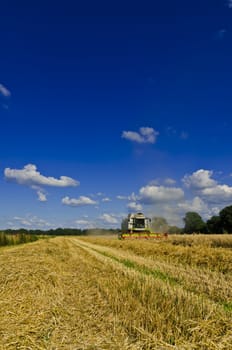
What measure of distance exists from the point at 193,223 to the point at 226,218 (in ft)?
48.9

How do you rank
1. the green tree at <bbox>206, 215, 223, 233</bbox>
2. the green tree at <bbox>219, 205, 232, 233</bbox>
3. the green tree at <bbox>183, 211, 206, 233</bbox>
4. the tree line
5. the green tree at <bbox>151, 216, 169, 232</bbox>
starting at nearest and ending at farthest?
the green tree at <bbox>151, 216, 169, 232</bbox> < the tree line < the green tree at <bbox>219, 205, 232, 233</bbox> < the green tree at <bbox>206, 215, 223, 233</bbox> < the green tree at <bbox>183, 211, 206, 233</bbox>

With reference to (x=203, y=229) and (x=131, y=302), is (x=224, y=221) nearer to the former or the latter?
(x=203, y=229)

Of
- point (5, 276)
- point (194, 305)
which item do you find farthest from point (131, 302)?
point (5, 276)

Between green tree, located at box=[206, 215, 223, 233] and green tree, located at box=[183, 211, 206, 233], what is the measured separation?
286 cm

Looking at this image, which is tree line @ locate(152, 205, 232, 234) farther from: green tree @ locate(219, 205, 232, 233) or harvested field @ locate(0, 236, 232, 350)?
harvested field @ locate(0, 236, 232, 350)

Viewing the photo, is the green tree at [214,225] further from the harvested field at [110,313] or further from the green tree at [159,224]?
the harvested field at [110,313]

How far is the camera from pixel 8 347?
3367mm

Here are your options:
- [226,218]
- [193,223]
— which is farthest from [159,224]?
[193,223]

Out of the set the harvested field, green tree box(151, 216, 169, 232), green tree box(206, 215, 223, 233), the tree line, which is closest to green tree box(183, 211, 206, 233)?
the tree line

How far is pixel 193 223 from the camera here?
7512cm

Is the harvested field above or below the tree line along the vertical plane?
below

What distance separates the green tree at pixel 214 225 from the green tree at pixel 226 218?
1277 mm

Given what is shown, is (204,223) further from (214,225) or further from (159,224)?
(159,224)

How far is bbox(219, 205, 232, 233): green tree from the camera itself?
59516 millimetres
